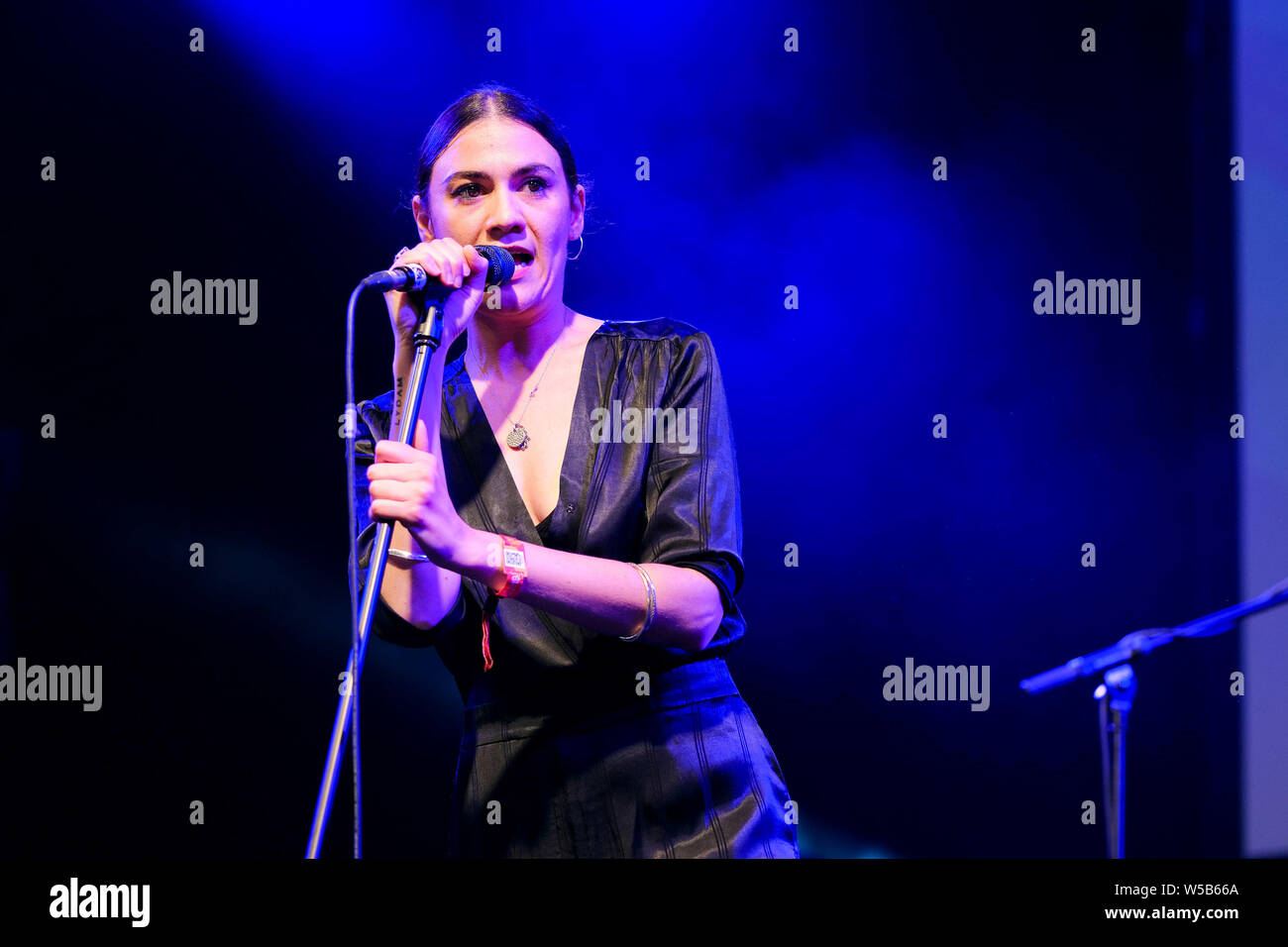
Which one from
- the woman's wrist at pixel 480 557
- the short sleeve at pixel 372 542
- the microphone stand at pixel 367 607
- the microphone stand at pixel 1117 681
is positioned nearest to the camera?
the microphone stand at pixel 367 607

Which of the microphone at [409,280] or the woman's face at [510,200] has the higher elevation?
the woman's face at [510,200]

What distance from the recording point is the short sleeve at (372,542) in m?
1.74

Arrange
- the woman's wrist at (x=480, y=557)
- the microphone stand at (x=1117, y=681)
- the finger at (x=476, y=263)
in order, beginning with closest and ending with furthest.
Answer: the woman's wrist at (x=480, y=557), the finger at (x=476, y=263), the microphone stand at (x=1117, y=681)

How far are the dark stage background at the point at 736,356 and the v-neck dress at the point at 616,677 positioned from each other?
887mm

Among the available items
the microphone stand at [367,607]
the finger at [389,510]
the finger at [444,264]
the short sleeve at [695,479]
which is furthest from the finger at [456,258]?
the short sleeve at [695,479]

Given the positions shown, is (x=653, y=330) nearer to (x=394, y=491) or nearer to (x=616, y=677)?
(x=616, y=677)

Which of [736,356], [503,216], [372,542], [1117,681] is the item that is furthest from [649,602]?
[736,356]

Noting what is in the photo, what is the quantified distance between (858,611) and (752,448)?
1.49 ft

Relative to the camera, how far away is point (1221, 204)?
260 cm

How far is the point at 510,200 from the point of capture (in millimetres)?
1945

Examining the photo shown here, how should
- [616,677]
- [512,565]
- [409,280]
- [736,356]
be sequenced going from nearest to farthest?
[409,280] → [512,565] → [616,677] → [736,356]

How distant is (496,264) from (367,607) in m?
0.57

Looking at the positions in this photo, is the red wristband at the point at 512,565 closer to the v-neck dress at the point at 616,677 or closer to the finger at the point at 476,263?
the v-neck dress at the point at 616,677
